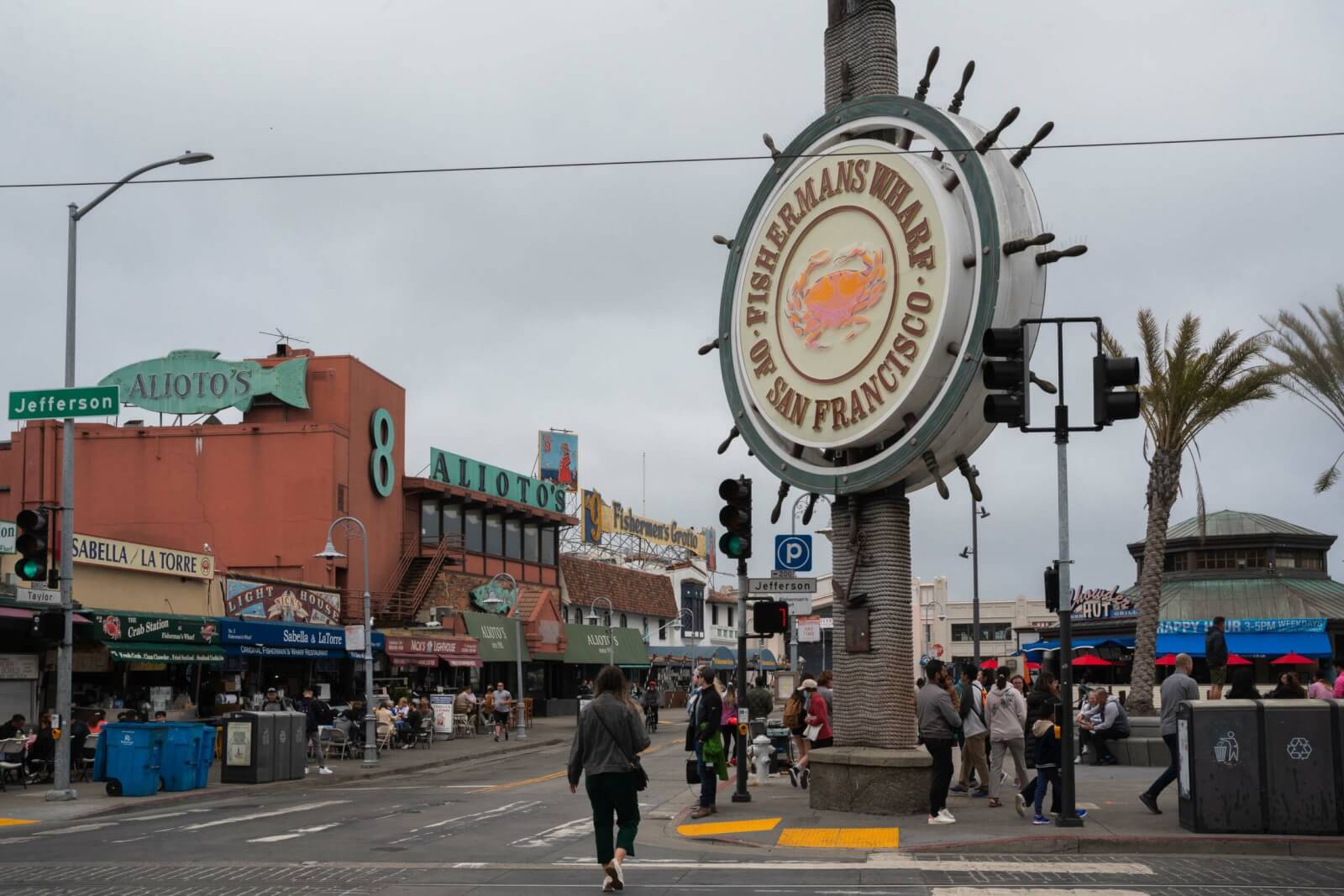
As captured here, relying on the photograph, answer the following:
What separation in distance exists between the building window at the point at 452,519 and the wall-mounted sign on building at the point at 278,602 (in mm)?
10628

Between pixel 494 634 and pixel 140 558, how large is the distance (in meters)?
19.3

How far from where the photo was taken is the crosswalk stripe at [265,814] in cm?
1697

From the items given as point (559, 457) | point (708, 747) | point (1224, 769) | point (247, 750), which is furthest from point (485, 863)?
point (559, 457)

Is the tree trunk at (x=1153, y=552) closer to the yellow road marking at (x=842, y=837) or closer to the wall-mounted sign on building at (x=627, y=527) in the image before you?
the yellow road marking at (x=842, y=837)

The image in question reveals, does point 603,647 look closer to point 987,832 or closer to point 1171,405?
point 1171,405

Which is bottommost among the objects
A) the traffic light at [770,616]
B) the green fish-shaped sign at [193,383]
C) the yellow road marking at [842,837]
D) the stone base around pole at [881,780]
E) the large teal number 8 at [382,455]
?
the yellow road marking at [842,837]

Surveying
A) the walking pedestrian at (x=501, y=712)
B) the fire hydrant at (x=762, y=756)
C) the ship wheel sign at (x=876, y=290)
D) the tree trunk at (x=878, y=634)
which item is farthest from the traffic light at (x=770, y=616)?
the walking pedestrian at (x=501, y=712)

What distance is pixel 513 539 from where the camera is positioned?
191 ft

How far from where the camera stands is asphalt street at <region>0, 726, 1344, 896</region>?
36.3 feet

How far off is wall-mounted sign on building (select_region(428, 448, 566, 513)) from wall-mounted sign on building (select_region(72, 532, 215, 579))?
17505 mm

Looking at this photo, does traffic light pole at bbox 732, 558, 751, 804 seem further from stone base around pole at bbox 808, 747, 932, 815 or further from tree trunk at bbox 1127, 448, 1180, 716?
tree trunk at bbox 1127, 448, 1180, 716

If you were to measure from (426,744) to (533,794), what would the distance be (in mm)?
16070

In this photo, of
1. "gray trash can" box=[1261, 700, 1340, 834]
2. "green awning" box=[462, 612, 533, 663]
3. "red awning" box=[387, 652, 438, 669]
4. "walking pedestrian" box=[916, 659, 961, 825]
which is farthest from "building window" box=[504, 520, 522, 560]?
"gray trash can" box=[1261, 700, 1340, 834]

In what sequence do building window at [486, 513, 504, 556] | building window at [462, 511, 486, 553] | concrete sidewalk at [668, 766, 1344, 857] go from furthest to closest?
building window at [486, 513, 504, 556], building window at [462, 511, 486, 553], concrete sidewalk at [668, 766, 1344, 857]
